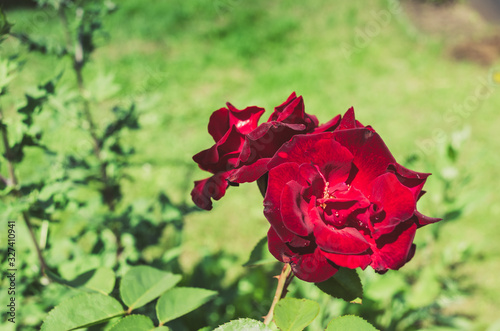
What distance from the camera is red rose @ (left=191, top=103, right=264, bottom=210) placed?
2.49 ft

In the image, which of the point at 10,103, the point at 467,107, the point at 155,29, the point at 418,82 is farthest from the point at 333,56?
the point at 10,103

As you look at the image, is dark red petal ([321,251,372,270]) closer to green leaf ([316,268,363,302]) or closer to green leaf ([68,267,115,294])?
green leaf ([316,268,363,302])

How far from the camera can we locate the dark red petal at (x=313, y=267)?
25.1 inches

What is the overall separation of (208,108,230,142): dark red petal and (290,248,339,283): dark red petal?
0.29 meters

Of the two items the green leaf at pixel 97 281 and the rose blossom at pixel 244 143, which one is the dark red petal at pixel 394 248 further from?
the green leaf at pixel 97 281

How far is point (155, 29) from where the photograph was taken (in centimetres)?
503

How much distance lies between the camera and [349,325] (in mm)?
647

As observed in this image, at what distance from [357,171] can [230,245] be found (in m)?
2.15

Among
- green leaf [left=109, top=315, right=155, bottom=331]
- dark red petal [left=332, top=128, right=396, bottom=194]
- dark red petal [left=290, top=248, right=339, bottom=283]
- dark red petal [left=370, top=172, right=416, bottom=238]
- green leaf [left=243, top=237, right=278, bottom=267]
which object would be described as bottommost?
green leaf [left=109, top=315, right=155, bottom=331]

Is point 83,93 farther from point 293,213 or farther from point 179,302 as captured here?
point 293,213

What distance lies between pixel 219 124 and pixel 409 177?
35cm

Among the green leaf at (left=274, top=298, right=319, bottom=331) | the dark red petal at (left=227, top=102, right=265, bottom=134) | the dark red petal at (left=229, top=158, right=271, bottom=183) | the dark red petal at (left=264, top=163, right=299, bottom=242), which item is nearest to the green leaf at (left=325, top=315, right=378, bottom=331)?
the green leaf at (left=274, top=298, right=319, bottom=331)

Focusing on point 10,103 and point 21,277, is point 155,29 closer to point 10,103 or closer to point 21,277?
point 10,103

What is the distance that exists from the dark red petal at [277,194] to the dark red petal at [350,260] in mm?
69
